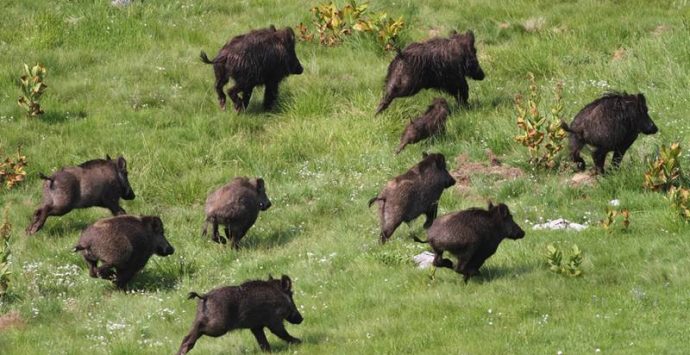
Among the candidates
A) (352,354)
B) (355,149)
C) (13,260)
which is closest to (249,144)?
(355,149)

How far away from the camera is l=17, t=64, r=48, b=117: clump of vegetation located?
20.2 m

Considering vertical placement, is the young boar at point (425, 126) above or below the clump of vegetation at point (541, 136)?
below

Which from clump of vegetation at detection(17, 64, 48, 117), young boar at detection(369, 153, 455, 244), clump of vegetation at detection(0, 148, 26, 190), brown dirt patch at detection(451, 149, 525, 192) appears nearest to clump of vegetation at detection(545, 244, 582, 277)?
young boar at detection(369, 153, 455, 244)

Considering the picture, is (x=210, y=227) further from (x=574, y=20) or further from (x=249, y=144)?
(x=574, y=20)

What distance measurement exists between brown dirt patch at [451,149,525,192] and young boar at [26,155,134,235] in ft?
14.4

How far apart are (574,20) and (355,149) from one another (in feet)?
20.5

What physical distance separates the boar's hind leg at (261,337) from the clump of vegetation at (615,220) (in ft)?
14.8

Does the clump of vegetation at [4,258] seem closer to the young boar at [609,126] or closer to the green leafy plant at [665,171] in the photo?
the young boar at [609,126]

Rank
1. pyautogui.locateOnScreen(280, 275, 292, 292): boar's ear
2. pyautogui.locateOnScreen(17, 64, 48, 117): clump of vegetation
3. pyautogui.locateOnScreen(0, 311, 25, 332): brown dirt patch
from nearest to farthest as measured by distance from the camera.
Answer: pyautogui.locateOnScreen(280, 275, 292, 292): boar's ear, pyautogui.locateOnScreen(0, 311, 25, 332): brown dirt patch, pyautogui.locateOnScreen(17, 64, 48, 117): clump of vegetation

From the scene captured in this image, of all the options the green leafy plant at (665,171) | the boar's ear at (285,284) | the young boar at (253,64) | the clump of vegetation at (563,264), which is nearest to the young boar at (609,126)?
the green leafy plant at (665,171)

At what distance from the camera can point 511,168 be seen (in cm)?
1830

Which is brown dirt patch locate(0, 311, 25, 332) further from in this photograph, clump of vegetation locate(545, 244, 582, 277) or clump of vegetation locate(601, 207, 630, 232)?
clump of vegetation locate(601, 207, 630, 232)

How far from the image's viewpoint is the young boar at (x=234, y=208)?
16.0 metres

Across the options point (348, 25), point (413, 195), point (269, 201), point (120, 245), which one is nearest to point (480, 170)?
point (413, 195)
